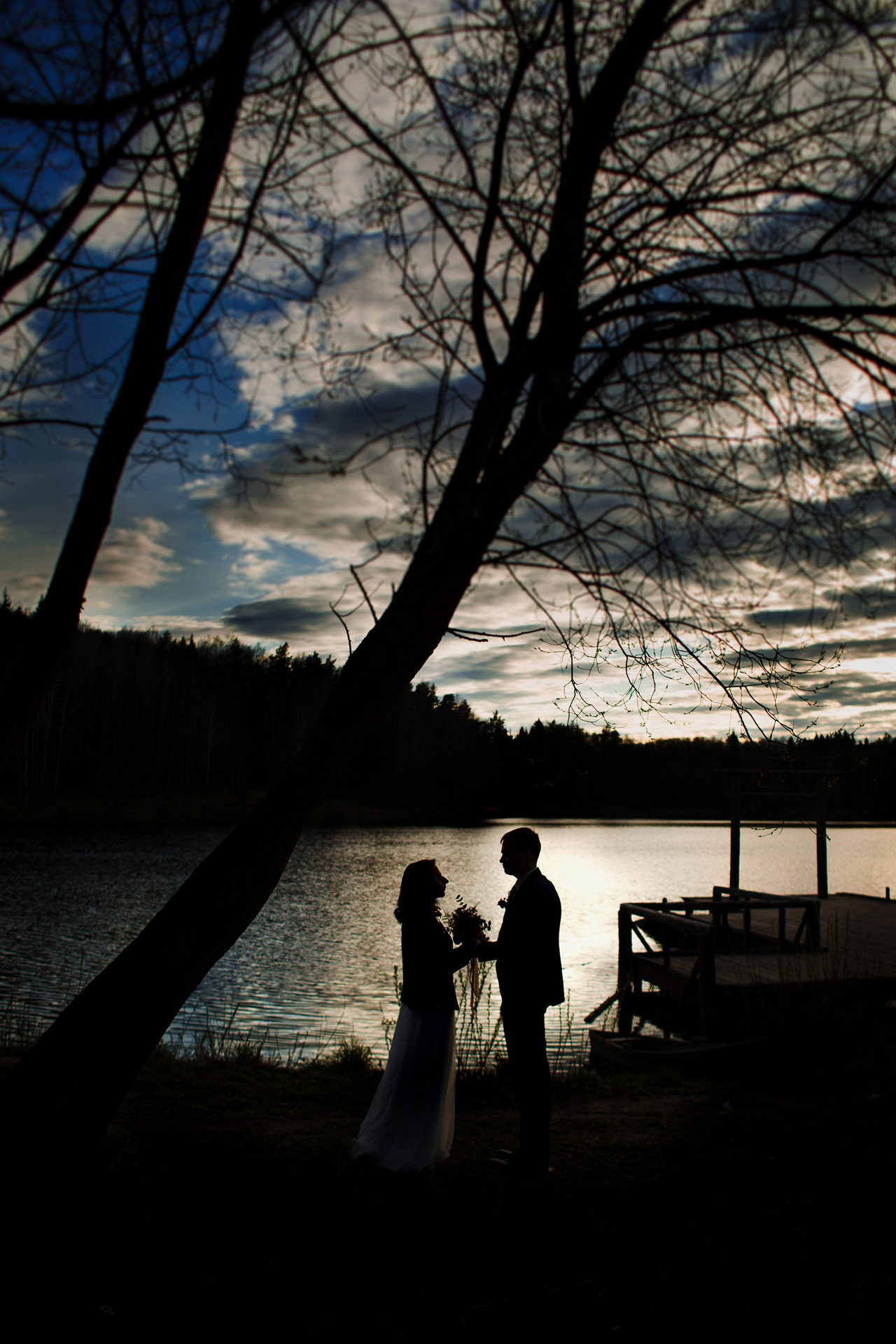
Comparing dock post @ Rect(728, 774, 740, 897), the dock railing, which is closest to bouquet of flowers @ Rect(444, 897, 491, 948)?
the dock railing

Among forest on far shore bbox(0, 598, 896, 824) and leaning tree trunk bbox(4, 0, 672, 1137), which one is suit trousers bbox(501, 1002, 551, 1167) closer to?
leaning tree trunk bbox(4, 0, 672, 1137)

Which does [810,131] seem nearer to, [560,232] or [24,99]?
[560,232]

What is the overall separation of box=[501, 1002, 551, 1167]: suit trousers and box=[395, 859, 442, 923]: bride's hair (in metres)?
0.71

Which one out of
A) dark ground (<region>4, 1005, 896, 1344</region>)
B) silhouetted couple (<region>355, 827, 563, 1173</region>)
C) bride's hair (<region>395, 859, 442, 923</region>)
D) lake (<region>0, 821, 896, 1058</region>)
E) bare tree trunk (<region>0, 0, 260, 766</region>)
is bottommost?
lake (<region>0, 821, 896, 1058</region>)

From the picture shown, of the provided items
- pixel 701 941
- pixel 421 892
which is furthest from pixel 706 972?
pixel 421 892

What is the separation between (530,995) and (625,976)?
8.56 metres

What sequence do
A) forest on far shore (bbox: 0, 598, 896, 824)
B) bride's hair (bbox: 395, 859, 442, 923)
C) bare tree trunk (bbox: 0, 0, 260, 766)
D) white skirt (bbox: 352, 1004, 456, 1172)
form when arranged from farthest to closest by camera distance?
forest on far shore (bbox: 0, 598, 896, 824) < bride's hair (bbox: 395, 859, 442, 923) < white skirt (bbox: 352, 1004, 456, 1172) < bare tree trunk (bbox: 0, 0, 260, 766)

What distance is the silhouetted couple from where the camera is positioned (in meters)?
4.74

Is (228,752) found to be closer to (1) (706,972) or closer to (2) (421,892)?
(1) (706,972)

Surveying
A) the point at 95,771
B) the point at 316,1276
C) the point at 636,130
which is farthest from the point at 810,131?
the point at 95,771

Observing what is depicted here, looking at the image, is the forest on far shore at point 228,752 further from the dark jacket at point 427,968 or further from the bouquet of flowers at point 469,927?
the dark jacket at point 427,968

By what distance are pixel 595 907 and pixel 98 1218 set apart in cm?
2321

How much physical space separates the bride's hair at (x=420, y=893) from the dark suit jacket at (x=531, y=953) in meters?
0.44

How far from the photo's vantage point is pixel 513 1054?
4.87 meters
